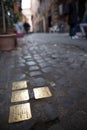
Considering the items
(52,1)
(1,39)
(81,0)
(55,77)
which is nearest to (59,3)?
(52,1)

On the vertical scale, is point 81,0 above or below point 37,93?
above

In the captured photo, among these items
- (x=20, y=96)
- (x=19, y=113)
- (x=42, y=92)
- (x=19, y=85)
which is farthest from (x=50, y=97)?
(x=19, y=85)

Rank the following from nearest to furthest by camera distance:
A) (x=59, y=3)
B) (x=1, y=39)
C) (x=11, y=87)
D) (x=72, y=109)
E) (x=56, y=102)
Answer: (x=72, y=109) → (x=56, y=102) → (x=11, y=87) → (x=1, y=39) → (x=59, y=3)

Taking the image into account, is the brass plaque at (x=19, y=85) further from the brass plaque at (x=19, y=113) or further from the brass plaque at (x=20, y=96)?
the brass plaque at (x=19, y=113)

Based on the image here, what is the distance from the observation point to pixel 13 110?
1.75m

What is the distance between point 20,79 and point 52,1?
21045mm

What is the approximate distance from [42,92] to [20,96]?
24 centimetres

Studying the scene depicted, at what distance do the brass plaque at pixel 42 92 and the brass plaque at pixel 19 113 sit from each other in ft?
0.74

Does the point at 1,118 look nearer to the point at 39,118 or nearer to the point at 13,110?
the point at 13,110

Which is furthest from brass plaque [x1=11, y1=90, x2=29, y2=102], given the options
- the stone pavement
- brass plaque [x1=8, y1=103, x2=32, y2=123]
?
brass plaque [x1=8, y1=103, x2=32, y2=123]

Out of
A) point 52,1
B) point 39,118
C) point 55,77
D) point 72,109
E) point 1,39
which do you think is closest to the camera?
point 39,118

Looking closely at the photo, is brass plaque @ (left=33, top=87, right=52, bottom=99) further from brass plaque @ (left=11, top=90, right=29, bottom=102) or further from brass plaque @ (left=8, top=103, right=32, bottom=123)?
brass plaque @ (left=8, top=103, right=32, bottom=123)

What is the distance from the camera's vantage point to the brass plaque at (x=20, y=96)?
198cm

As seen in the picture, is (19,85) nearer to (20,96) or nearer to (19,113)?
(20,96)
